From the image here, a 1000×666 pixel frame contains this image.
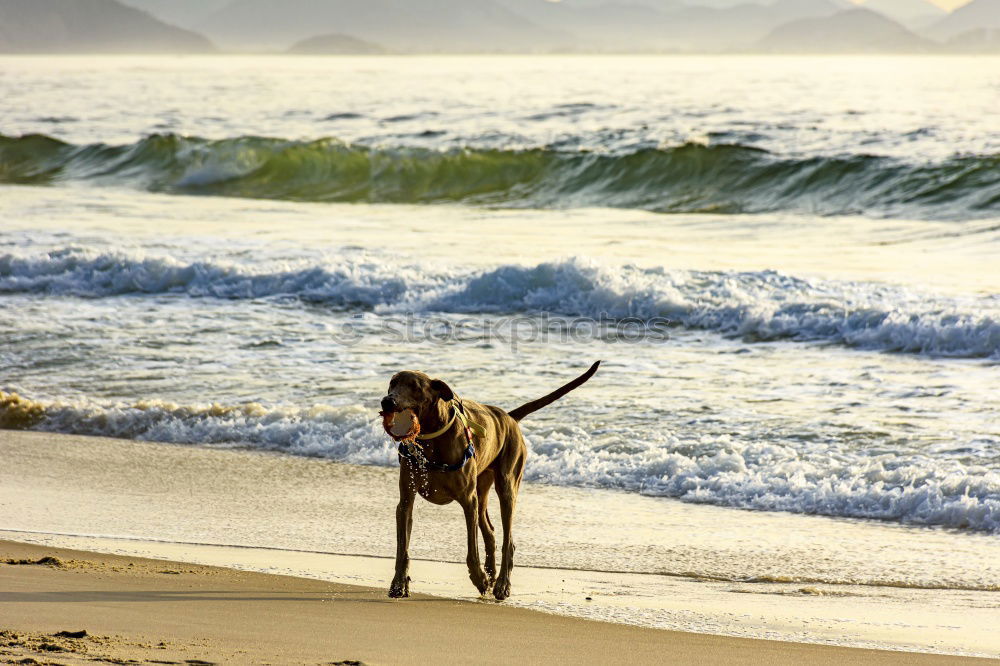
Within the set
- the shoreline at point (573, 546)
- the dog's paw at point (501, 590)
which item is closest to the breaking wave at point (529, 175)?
the shoreline at point (573, 546)

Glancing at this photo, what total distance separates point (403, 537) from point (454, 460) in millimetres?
437

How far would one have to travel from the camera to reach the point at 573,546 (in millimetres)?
6082

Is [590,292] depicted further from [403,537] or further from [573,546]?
[403,537]

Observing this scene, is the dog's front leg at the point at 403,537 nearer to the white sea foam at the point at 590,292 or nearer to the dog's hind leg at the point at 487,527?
the dog's hind leg at the point at 487,527

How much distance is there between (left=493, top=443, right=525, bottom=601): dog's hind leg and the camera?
5.05 m

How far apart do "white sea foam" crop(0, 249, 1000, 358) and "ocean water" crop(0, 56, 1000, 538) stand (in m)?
0.05

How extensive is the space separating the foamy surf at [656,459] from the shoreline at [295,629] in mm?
2538

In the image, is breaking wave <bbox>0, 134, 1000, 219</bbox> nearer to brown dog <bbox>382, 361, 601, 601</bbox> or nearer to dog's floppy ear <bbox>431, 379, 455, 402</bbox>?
brown dog <bbox>382, 361, 601, 601</bbox>

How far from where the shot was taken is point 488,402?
29.8 feet

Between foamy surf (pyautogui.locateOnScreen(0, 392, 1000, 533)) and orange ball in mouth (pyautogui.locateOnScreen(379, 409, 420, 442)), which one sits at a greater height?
orange ball in mouth (pyautogui.locateOnScreen(379, 409, 420, 442))

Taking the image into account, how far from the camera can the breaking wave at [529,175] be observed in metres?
22.8

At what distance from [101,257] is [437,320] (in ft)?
18.9

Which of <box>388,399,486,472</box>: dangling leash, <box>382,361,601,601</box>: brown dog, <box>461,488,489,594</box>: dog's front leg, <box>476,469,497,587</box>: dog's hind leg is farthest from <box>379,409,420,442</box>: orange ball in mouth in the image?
<box>476,469,497,587</box>: dog's hind leg

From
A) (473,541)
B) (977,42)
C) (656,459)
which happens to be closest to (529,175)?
(656,459)
